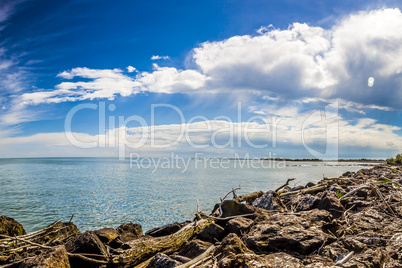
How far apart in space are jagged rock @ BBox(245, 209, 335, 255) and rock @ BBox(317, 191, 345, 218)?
4.07 feet

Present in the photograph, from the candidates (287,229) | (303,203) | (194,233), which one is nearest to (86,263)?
(194,233)

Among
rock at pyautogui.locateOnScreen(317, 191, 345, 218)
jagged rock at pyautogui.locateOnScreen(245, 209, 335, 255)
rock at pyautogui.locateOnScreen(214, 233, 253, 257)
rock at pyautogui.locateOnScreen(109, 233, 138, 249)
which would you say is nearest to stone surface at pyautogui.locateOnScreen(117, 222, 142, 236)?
rock at pyautogui.locateOnScreen(109, 233, 138, 249)

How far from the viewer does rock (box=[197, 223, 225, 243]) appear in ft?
16.4

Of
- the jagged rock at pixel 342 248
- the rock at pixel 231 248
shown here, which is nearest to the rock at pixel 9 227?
the rock at pixel 231 248

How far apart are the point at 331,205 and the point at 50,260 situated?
5745 mm

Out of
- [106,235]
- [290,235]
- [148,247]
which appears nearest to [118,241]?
[106,235]

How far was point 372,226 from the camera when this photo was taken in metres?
4.77

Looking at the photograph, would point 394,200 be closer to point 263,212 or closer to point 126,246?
point 263,212

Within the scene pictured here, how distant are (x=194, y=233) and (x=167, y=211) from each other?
7955mm

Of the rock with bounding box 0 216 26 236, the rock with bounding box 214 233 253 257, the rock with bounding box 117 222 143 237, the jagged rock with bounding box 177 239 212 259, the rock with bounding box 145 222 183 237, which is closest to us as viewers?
the rock with bounding box 214 233 253 257

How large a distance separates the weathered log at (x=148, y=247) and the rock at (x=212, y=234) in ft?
1.36

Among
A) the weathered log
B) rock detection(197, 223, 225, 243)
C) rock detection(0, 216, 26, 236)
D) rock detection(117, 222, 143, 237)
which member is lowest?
rock detection(117, 222, 143, 237)

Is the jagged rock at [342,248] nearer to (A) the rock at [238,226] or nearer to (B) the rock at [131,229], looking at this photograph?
(A) the rock at [238,226]

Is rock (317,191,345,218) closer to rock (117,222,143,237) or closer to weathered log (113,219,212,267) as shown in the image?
weathered log (113,219,212,267)
